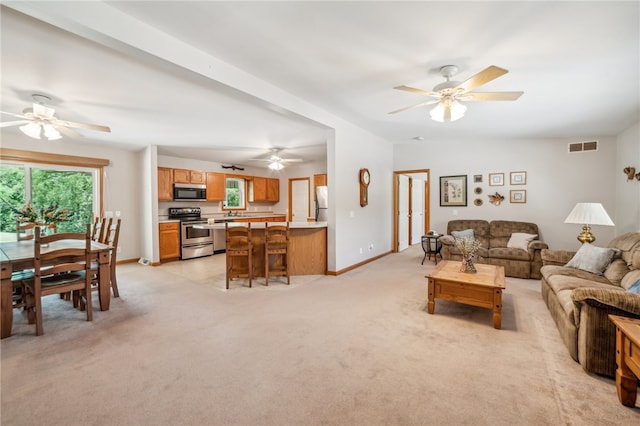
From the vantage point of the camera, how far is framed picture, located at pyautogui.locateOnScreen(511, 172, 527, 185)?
224 inches

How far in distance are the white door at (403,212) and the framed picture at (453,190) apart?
3.82 ft

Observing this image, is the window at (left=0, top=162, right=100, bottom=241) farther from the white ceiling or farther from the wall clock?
the wall clock

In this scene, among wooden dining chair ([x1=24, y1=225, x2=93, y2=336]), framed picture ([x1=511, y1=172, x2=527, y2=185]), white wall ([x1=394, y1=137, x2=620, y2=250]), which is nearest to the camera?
wooden dining chair ([x1=24, y1=225, x2=93, y2=336])

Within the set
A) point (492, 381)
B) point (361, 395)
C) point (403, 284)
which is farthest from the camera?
point (403, 284)

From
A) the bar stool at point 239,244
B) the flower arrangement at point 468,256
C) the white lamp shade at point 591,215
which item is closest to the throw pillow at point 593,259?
the white lamp shade at point 591,215

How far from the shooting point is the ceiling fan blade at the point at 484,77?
7.19 feet

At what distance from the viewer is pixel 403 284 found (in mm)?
4340

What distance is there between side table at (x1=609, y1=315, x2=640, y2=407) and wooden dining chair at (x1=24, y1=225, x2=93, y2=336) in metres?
4.56

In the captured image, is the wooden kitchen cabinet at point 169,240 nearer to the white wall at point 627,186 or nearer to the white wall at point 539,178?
the white wall at point 539,178

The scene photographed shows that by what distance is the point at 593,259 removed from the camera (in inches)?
133

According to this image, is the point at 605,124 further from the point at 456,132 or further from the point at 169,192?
the point at 169,192

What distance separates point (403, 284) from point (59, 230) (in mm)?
6496

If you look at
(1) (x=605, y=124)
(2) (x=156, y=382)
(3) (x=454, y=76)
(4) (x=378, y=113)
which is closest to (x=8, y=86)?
(2) (x=156, y=382)

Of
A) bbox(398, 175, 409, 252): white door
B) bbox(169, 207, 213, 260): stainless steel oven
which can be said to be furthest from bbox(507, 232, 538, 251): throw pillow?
bbox(169, 207, 213, 260): stainless steel oven
